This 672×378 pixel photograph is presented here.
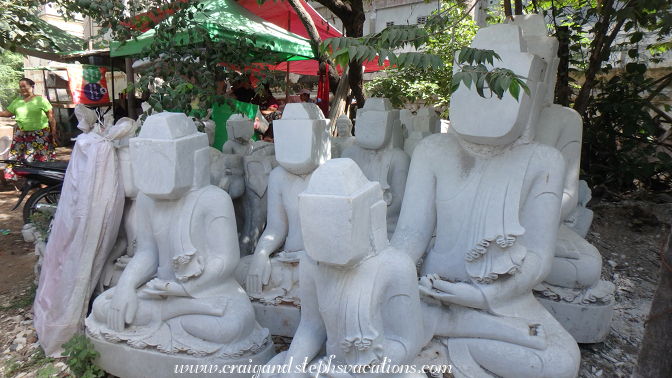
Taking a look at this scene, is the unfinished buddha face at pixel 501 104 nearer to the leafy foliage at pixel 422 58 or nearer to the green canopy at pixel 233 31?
the leafy foliage at pixel 422 58

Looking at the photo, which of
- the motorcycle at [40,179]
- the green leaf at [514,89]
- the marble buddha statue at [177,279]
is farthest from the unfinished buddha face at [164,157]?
the motorcycle at [40,179]

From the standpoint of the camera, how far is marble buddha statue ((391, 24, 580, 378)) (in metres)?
2.23

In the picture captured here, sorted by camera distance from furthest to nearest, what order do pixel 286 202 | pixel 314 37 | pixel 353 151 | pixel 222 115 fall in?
pixel 314 37 < pixel 222 115 < pixel 353 151 < pixel 286 202

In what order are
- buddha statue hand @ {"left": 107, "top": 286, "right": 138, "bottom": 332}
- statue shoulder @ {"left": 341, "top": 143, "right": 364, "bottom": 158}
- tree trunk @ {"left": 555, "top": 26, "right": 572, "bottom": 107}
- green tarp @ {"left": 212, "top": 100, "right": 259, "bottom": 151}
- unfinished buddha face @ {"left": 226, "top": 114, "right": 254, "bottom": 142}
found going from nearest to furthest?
buddha statue hand @ {"left": 107, "top": 286, "right": 138, "bottom": 332}
statue shoulder @ {"left": 341, "top": 143, "right": 364, "bottom": 158}
unfinished buddha face @ {"left": 226, "top": 114, "right": 254, "bottom": 142}
green tarp @ {"left": 212, "top": 100, "right": 259, "bottom": 151}
tree trunk @ {"left": 555, "top": 26, "right": 572, "bottom": 107}

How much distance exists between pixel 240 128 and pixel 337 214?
2776 mm

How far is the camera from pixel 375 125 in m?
3.52

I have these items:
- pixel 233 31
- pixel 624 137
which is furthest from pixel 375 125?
pixel 624 137

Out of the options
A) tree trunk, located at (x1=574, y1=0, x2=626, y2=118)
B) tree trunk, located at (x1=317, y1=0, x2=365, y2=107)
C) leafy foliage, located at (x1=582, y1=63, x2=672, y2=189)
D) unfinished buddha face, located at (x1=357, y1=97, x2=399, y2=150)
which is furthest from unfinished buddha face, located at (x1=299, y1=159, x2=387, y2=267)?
leafy foliage, located at (x1=582, y1=63, x2=672, y2=189)

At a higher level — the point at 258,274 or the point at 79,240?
the point at 79,240

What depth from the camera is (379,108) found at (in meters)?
3.58

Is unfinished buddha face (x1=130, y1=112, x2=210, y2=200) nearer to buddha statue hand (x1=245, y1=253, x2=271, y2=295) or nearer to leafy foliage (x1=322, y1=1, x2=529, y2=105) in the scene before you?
buddha statue hand (x1=245, y1=253, x2=271, y2=295)

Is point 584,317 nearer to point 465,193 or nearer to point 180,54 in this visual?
point 465,193

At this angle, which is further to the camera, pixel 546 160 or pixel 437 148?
pixel 437 148

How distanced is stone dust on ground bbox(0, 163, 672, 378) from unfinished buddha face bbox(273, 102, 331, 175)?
3.86 feet
